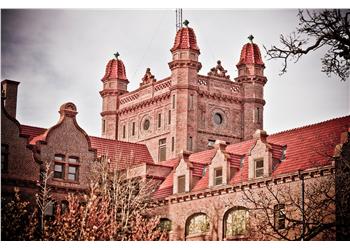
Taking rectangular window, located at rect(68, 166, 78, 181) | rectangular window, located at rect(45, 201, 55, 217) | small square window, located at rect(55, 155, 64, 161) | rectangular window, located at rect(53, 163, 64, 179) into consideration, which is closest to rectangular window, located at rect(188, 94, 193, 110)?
rectangular window, located at rect(68, 166, 78, 181)

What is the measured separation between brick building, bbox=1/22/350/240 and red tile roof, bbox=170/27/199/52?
58 millimetres

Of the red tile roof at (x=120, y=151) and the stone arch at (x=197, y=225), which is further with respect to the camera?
the red tile roof at (x=120, y=151)

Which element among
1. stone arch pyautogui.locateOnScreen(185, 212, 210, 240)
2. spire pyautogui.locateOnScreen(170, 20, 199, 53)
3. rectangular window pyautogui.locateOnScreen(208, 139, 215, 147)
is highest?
spire pyautogui.locateOnScreen(170, 20, 199, 53)

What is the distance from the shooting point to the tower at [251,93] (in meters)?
32.1

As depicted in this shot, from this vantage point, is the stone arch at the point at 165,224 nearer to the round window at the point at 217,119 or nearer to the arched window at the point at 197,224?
the arched window at the point at 197,224

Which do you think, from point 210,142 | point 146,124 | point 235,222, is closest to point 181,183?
point 235,222

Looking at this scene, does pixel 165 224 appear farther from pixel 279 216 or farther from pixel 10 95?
pixel 10 95

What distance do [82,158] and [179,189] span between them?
327 cm

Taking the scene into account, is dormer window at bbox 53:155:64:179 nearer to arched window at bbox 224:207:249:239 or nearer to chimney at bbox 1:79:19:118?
chimney at bbox 1:79:19:118

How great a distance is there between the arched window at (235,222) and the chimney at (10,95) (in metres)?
6.87

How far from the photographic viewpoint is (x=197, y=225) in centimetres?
2841

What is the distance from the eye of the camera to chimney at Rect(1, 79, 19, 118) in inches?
945

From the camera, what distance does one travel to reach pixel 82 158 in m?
30.0

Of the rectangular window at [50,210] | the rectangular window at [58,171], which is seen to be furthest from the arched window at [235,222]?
the rectangular window at [58,171]
